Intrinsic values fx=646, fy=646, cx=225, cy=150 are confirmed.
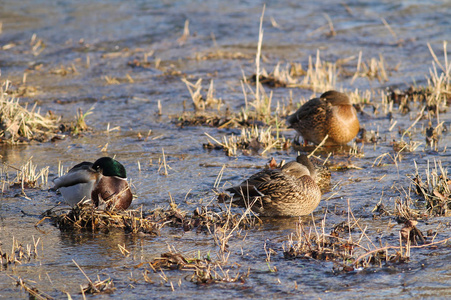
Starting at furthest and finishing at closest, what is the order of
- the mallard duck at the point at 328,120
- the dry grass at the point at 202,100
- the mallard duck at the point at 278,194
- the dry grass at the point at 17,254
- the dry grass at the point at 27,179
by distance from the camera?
1. the dry grass at the point at 202,100
2. the mallard duck at the point at 328,120
3. the dry grass at the point at 27,179
4. the mallard duck at the point at 278,194
5. the dry grass at the point at 17,254

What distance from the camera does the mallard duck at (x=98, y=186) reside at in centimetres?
582

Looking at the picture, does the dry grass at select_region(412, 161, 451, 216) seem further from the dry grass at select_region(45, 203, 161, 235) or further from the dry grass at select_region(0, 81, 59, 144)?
the dry grass at select_region(0, 81, 59, 144)

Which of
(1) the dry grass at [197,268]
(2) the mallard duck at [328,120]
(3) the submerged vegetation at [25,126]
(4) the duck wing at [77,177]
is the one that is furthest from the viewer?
(3) the submerged vegetation at [25,126]

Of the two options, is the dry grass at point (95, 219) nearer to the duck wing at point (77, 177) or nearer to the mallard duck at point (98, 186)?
the mallard duck at point (98, 186)

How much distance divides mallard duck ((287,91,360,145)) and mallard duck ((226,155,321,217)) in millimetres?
2282

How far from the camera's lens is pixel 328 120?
26.9 feet

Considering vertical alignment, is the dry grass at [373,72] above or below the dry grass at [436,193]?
above

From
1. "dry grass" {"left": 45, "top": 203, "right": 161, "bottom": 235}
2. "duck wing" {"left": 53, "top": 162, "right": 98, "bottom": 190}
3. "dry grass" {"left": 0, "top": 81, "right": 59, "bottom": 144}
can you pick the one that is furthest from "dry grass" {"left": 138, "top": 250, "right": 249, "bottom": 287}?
"dry grass" {"left": 0, "top": 81, "right": 59, "bottom": 144}

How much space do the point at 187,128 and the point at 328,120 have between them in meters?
2.06

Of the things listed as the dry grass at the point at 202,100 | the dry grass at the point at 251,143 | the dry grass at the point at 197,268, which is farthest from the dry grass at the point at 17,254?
the dry grass at the point at 202,100

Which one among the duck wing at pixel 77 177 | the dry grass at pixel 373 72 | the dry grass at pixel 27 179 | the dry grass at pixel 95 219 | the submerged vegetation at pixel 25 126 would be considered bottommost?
the dry grass at pixel 95 219

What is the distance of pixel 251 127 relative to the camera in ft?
29.1

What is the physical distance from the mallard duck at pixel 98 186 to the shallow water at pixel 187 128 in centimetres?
36

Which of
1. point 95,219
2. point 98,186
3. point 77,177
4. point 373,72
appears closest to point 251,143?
point 98,186
